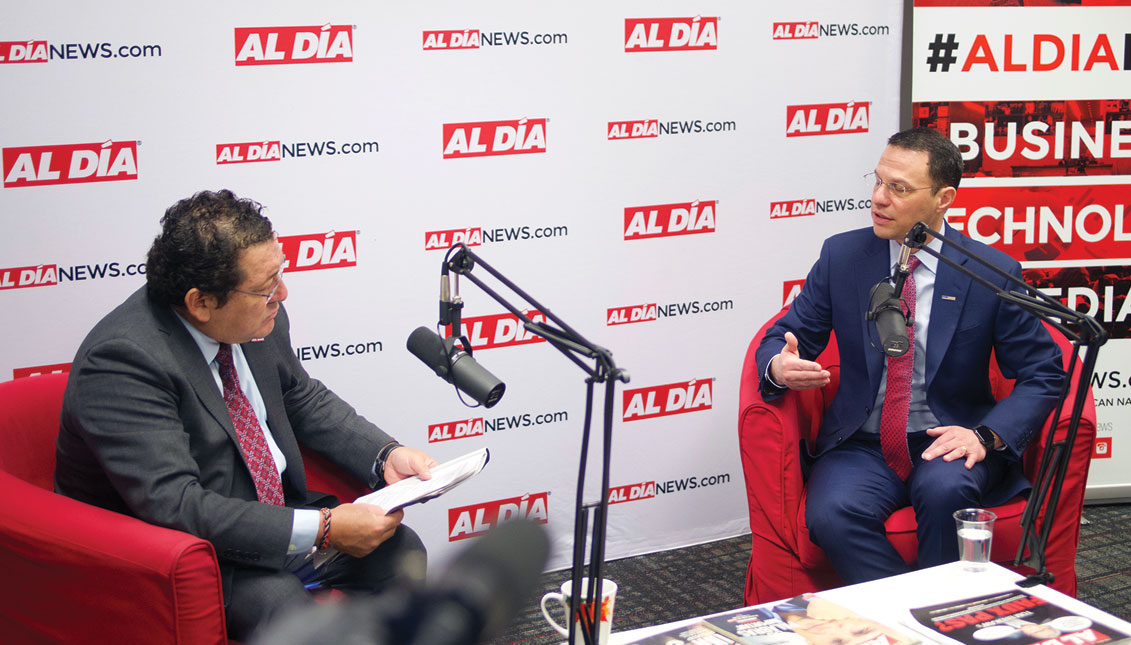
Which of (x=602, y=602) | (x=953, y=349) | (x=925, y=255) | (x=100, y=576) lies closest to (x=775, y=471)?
(x=953, y=349)

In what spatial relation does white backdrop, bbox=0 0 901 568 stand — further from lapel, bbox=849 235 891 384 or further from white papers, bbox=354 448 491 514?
lapel, bbox=849 235 891 384

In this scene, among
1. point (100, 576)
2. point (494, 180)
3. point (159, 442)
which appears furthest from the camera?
point (494, 180)

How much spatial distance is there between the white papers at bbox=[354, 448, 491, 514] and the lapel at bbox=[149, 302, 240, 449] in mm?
349

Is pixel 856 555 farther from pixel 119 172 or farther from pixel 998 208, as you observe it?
pixel 119 172

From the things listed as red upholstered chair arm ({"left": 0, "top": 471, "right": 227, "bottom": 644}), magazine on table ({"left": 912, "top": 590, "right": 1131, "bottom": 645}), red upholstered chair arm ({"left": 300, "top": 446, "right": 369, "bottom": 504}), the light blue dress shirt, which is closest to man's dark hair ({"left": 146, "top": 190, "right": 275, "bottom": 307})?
the light blue dress shirt

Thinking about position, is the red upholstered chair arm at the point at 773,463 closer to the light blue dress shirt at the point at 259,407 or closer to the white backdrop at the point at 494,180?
the white backdrop at the point at 494,180

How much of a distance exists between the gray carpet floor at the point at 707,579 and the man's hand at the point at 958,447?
870 mm

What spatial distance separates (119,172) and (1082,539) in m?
3.58

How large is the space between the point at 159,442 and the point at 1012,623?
5.67 ft

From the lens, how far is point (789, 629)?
196 centimetres

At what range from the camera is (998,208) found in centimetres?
400

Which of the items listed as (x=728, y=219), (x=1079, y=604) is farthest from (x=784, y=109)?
(x=1079, y=604)

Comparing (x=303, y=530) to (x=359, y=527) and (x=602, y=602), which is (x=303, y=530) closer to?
(x=359, y=527)

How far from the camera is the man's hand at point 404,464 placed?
8.18 feet
